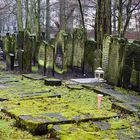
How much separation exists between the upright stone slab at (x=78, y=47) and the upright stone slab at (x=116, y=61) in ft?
6.33

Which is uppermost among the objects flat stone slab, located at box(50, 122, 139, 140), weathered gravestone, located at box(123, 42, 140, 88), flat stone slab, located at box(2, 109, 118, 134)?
weathered gravestone, located at box(123, 42, 140, 88)

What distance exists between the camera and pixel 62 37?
11.6 m

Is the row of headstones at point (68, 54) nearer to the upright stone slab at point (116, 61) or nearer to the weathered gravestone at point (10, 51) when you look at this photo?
the upright stone slab at point (116, 61)

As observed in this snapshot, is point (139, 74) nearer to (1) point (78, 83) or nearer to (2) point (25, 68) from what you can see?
(1) point (78, 83)

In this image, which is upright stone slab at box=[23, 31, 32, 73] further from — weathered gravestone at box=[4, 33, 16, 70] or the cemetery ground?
the cemetery ground

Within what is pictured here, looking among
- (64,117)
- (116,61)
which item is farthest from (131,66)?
(64,117)

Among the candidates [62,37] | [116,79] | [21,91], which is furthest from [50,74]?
[21,91]

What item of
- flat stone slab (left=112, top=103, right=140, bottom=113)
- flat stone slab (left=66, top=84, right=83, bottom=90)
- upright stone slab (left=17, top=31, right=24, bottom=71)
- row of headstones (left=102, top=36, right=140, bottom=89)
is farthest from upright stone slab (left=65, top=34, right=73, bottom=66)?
flat stone slab (left=112, top=103, right=140, bottom=113)

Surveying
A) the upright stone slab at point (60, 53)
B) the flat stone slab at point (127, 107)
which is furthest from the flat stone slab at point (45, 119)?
the upright stone slab at point (60, 53)

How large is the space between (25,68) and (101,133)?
8.52m

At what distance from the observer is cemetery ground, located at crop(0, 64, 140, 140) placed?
15.6ft

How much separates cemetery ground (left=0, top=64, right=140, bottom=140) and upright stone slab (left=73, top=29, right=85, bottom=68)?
3.78m

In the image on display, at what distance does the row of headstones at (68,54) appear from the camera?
11.5m

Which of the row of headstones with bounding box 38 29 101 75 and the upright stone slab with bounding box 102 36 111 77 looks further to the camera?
the row of headstones with bounding box 38 29 101 75
